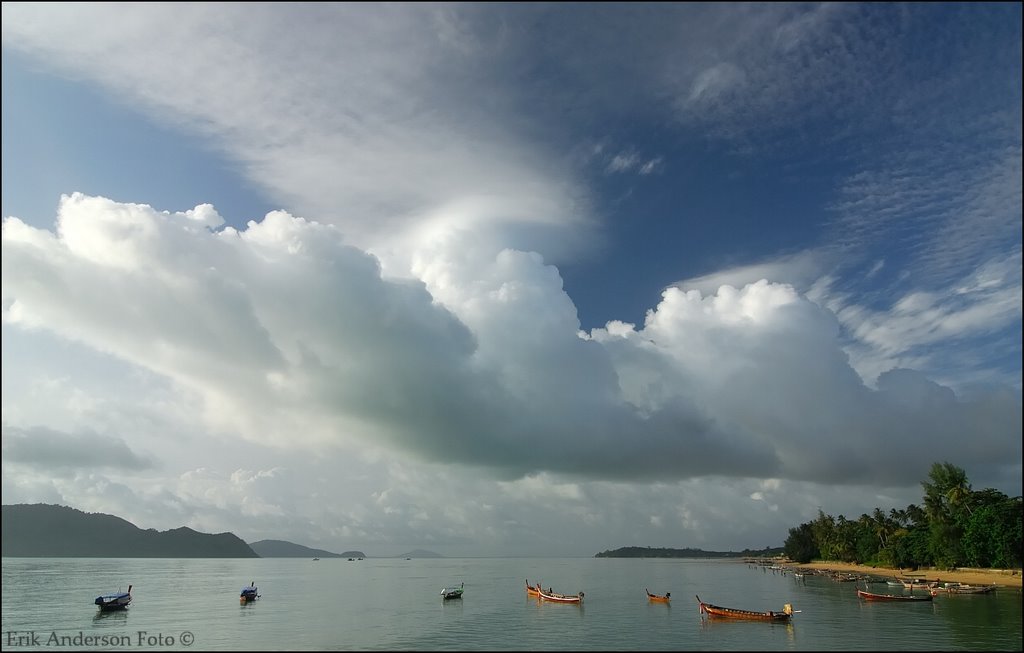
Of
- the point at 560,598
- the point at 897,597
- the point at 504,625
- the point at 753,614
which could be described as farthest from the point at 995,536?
the point at 504,625

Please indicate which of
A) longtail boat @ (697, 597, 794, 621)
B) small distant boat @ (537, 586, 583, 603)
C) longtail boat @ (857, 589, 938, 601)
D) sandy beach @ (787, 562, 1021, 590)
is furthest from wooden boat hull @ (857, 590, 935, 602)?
small distant boat @ (537, 586, 583, 603)

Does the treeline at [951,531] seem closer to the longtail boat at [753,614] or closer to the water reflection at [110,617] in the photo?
the longtail boat at [753,614]

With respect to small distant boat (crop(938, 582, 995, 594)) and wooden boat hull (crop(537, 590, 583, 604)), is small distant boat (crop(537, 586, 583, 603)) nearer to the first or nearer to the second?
wooden boat hull (crop(537, 590, 583, 604))

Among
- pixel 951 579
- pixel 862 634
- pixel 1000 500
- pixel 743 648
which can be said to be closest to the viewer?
pixel 743 648

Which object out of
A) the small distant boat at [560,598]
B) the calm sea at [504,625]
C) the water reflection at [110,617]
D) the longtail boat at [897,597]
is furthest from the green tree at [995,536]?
the water reflection at [110,617]

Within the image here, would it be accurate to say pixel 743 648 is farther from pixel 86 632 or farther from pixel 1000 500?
pixel 1000 500

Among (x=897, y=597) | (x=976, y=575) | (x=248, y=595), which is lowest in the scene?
(x=248, y=595)

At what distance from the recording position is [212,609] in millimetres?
96125

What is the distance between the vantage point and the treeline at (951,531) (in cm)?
10212

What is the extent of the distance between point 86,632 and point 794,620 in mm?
86779

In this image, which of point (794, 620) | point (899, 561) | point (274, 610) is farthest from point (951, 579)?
point (274, 610)

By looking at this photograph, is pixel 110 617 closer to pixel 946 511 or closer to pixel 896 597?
pixel 896 597

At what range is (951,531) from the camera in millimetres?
119125

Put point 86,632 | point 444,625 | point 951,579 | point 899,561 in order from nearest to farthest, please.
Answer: point 86,632
point 444,625
point 951,579
point 899,561
